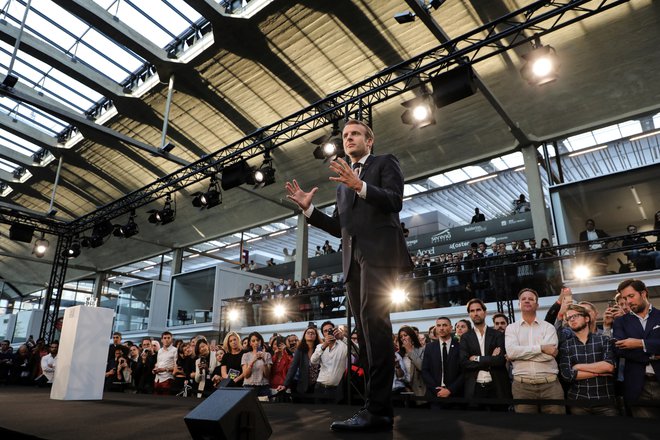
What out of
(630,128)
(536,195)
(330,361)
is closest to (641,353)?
(330,361)

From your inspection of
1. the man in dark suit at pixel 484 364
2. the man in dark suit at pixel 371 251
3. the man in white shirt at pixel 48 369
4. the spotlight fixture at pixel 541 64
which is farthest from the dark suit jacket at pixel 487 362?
the man in white shirt at pixel 48 369

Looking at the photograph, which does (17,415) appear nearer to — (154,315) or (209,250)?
(154,315)

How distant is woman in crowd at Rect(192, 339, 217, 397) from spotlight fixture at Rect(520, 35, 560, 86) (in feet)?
20.1

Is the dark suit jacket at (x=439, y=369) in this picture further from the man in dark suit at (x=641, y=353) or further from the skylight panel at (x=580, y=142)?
the skylight panel at (x=580, y=142)

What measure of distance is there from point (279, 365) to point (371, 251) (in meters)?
4.16

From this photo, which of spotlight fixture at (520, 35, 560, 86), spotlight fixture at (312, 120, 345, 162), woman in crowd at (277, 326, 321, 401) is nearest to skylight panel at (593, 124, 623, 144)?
spotlight fixture at (520, 35, 560, 86)

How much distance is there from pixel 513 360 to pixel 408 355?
1610 millimetres

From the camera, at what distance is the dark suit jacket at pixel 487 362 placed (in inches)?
144

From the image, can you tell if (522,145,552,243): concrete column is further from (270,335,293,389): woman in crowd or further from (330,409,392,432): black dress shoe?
(330,409,392,432): black dress shoe

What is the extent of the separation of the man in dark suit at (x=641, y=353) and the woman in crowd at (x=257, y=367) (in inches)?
136

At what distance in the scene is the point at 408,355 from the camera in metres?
4.89

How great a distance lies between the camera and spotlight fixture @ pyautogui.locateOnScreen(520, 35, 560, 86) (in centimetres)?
646

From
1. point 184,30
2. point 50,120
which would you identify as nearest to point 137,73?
point 184,30

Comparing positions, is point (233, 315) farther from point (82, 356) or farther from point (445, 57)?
point (445, 57)
